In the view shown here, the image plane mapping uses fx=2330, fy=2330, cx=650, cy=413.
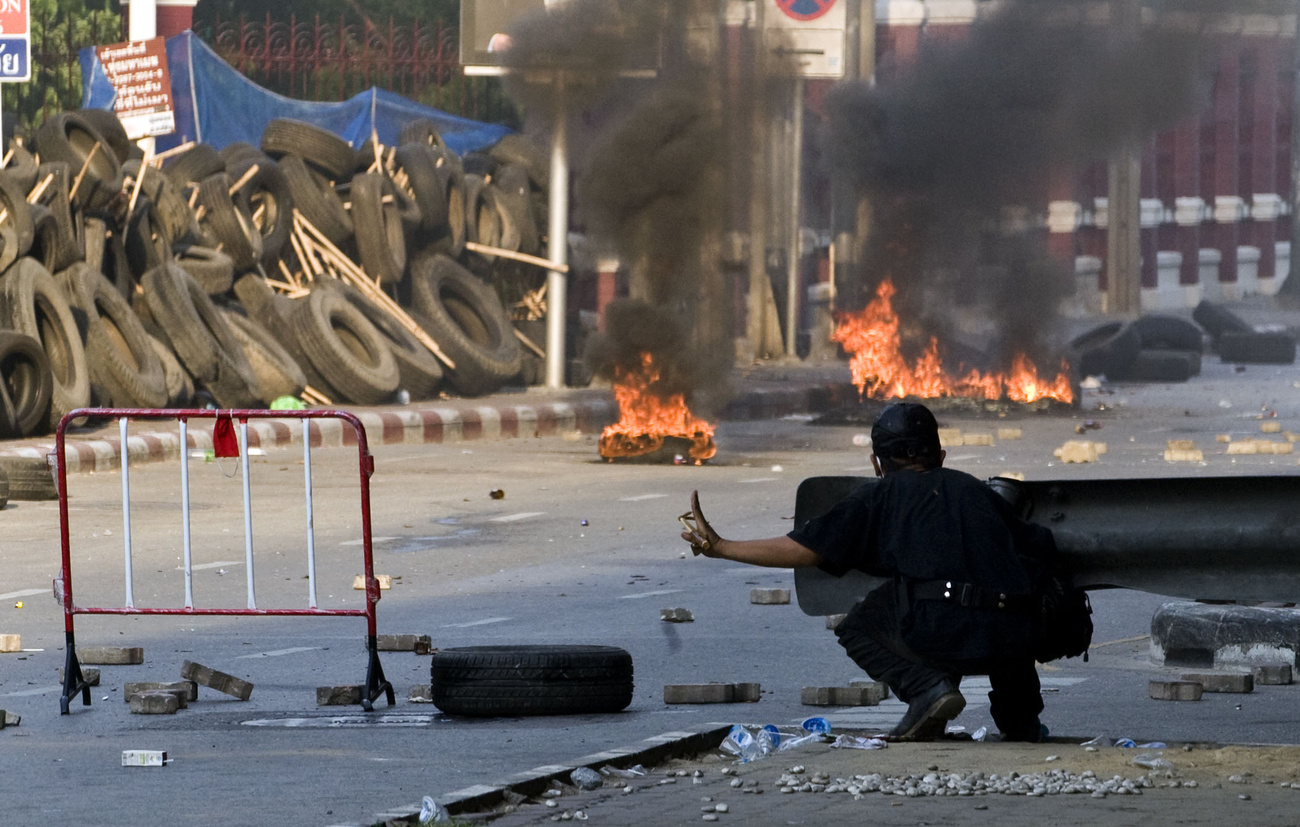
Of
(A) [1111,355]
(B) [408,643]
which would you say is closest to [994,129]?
(A) [1111,355]

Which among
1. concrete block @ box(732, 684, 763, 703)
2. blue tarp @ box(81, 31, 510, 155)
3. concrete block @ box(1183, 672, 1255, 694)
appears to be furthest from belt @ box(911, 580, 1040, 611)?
blue tarp @ box(81, 31, 510, 155)

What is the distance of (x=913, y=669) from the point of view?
6.18m

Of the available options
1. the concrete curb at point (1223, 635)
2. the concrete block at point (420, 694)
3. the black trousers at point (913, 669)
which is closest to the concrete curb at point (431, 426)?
the concrete block at point (420, 694)

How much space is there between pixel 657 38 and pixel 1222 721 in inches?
587

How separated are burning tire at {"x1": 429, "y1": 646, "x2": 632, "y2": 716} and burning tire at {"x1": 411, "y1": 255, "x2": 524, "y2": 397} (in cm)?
1652

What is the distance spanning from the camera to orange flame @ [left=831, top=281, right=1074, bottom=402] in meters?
24.9

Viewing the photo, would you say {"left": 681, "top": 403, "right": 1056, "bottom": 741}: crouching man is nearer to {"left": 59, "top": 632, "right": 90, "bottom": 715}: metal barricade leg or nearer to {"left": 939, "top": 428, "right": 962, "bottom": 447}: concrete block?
{"left": 59, "top": 632, "right": 90, "bottom": 715}: metal barricade leg

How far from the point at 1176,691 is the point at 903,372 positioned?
17.7 m

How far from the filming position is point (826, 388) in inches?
1002

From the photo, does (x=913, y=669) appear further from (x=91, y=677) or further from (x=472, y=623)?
(x=472, y=623)

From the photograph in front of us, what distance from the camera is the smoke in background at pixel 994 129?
25016 millimetres

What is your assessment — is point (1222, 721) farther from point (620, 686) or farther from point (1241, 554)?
point (620, 686)

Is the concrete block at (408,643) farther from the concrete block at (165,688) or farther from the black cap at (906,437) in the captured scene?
the black cap at (906,437)

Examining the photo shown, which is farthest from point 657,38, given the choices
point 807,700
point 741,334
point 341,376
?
point 807,700
